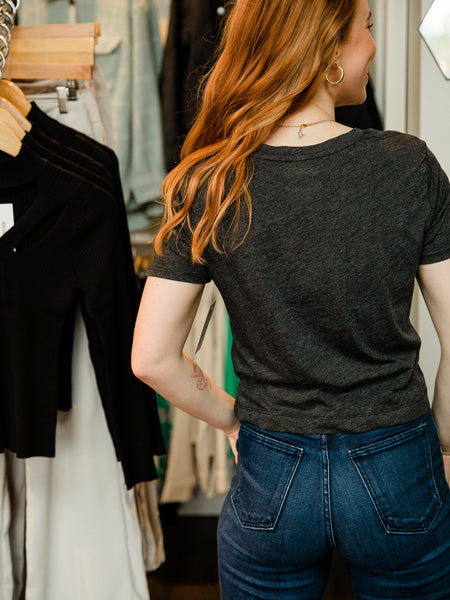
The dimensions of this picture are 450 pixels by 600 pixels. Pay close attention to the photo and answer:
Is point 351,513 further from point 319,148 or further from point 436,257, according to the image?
point 319,148

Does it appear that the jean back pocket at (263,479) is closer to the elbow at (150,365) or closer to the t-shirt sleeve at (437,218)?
the elbow at (150,365)

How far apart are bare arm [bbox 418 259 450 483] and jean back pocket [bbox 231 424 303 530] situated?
278 mm

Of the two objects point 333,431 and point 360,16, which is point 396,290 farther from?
point 360,16

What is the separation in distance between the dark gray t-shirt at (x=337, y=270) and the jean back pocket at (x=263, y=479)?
0.04 m

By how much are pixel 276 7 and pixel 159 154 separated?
1103 mm

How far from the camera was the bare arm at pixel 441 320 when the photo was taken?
2.77ft

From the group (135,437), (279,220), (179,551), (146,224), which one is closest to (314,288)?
(279,220)

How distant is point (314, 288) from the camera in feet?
2.56

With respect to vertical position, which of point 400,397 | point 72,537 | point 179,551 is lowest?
point 179,551

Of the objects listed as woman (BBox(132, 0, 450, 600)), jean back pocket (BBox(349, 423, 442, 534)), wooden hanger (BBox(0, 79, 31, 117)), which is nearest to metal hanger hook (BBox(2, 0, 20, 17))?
wooden hanger (BBox(0, 79, 31, 117))

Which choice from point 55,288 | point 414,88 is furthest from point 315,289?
point 414,88

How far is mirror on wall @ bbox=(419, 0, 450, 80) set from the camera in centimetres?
145

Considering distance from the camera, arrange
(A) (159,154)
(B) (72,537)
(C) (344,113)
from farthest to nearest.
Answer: (A) (159,154)
(C) (344,113)
(B) (72,537)

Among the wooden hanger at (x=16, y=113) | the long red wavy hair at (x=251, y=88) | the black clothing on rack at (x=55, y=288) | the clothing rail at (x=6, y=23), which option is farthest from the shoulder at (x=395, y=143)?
the clothing rail at (x=6, y=23)
